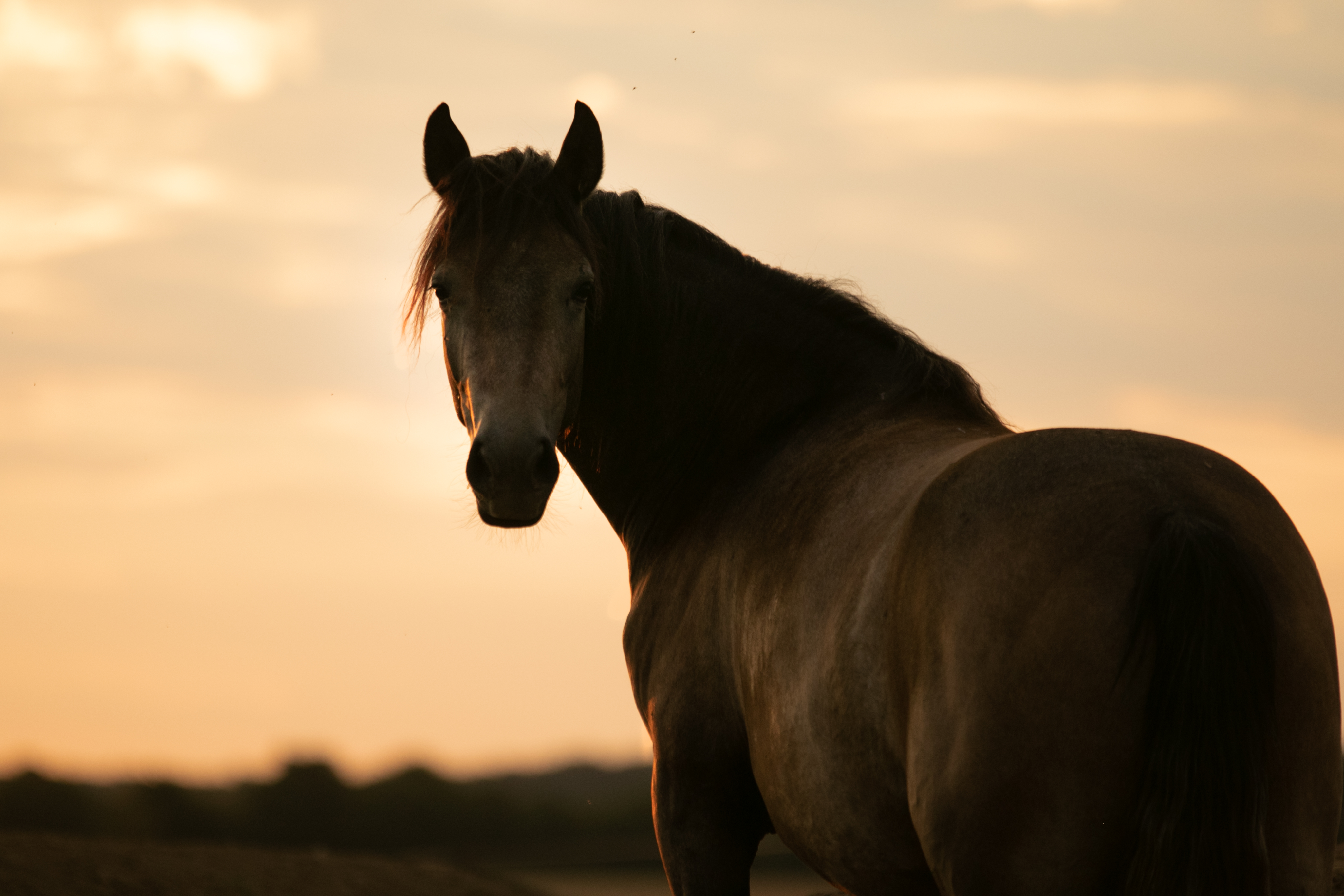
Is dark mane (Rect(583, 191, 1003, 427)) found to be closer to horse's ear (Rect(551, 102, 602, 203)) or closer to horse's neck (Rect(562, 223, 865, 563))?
horse's neck (Rect(562, 223, 865, 563))

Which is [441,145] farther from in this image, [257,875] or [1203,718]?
[257,875]

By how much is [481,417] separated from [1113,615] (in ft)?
6.76

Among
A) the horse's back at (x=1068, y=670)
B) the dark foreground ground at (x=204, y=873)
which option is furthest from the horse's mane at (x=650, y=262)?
the dark foreground ground at (x=204, y=873)

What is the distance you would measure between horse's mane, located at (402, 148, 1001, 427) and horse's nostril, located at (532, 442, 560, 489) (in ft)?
2.69

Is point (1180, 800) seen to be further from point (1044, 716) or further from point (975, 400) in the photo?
point (975, 400)

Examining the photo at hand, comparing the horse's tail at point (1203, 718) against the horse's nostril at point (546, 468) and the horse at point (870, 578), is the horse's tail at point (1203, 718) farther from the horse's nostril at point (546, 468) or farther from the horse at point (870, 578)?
the horse's nostril at point (546, 468)

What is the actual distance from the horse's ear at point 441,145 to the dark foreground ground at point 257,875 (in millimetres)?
4311

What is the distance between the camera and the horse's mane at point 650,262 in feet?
13.8

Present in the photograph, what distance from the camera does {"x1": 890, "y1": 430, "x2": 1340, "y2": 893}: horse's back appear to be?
8.31ft

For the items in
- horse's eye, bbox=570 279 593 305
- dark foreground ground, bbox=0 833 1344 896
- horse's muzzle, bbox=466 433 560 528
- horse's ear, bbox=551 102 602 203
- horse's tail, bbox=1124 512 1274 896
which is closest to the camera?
horse's tail, bbox=1124 512 1274 896

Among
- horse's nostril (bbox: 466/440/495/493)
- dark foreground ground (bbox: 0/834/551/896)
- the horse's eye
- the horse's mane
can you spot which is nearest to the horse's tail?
the horse's mane

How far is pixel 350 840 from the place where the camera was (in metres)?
10.6

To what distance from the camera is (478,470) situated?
3.64 m

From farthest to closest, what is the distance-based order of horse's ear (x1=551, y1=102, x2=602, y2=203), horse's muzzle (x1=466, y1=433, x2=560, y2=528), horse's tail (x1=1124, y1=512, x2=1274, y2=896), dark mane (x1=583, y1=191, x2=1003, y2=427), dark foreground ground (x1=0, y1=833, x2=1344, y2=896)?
1. dark foreground ground (x1=0, y1=833, x2=1344, y2=896)
2. horse's ear (x1=551, y1=102, x2=602, y2=203)
3. dark mane (x1=583, y1=191, x2=1003, y2=427)
4. horse's muzzle (x1=466, y1=433, x2=560, y2=528)
5. horse's tail (x1=1124, y1=512, x2=1274, y2=896)
